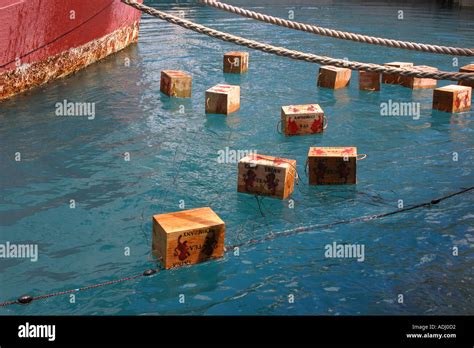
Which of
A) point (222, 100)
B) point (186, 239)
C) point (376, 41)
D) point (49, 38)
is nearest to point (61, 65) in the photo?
point (49, 38)

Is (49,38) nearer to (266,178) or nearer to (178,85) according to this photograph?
(178,85)

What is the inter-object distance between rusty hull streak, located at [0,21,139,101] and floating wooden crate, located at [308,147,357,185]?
645 cm

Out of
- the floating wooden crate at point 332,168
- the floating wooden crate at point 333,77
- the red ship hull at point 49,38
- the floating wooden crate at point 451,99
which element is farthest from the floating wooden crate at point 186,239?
the floating wooden crate at point 333,77

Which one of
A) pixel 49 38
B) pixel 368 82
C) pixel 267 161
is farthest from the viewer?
pixel 368 82

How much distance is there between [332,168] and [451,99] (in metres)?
4.52

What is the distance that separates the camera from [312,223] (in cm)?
723

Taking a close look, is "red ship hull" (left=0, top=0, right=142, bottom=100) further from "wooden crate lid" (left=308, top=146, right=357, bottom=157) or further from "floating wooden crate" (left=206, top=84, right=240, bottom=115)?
"wooden crate lid" (left=308, top=146, right=357, bottom=157)

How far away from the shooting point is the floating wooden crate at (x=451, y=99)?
465 inches

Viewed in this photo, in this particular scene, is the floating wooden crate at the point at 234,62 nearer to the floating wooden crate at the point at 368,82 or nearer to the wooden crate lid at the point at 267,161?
the floating wooden crate at the point at 368,82

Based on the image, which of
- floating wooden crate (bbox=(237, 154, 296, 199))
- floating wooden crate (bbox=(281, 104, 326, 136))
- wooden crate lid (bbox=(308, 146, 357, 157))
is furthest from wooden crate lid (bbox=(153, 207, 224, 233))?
floating wooden crate (bbox=(281, 104, 326, 136))

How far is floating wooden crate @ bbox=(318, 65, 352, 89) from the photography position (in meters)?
13.6

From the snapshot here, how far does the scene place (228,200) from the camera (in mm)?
7918
